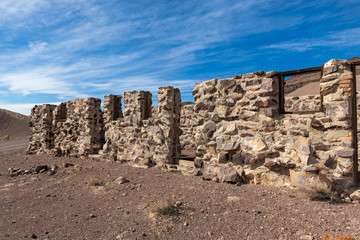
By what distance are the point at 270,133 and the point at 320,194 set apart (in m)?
1.52

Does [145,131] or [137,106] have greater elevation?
[137,106]

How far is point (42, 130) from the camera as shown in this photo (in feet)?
39.7

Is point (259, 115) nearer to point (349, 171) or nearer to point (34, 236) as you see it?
point (349, 171)

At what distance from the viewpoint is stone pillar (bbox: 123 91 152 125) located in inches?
314

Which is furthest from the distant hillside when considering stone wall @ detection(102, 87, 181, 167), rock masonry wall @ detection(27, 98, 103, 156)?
stone wall @ detection(102, 87, 181, 167)

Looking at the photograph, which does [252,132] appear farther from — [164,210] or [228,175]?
[164,210]

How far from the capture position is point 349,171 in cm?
432

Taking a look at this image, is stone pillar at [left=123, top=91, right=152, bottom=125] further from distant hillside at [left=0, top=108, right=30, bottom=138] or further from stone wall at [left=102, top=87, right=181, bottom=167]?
→ distant hillside at [left=0, top=108, right=30, bottom=138]

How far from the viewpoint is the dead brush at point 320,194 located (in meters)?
4.13

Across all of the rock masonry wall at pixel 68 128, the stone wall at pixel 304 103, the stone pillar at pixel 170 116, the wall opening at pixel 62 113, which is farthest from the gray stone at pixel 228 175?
the wall opening at pixel 62 113

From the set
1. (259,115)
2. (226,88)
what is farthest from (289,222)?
(226,88)

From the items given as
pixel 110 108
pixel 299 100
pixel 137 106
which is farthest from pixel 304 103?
pixel 110 108

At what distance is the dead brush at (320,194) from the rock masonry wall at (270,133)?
25 centimetres

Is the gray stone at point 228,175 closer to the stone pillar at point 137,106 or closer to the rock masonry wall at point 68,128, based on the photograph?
the stone pillar at point 137,106
